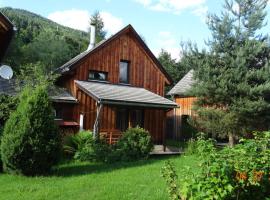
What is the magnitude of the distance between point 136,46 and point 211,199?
19796 millimetres

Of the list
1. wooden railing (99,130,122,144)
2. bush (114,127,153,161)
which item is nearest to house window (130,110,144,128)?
wooden railing (99,130,122,144)

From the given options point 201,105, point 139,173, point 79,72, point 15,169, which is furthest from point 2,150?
point 201,105

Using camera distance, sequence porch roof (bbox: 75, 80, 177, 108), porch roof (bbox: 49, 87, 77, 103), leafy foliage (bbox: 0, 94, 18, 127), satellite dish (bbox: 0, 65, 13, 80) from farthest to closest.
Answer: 1. porch roof (bbox: 49, 87, 77, 103)
2. porch roof (bbox: 75, 80, 177, 108)
3. satellite dish (bbox: 0, 65, 13, 80)
4. leafy foliage (bbox: 0, 94, 18, 127)

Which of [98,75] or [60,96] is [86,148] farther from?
[98,75]

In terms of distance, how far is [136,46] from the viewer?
24.9 metres

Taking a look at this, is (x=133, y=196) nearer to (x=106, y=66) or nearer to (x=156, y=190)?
(x=156, y=190)

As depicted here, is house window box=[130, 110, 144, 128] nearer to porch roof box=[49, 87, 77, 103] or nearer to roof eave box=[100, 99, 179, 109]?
roof eave box=[100, 99, 179, 109]

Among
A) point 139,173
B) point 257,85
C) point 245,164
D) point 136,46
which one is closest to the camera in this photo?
point 245,164

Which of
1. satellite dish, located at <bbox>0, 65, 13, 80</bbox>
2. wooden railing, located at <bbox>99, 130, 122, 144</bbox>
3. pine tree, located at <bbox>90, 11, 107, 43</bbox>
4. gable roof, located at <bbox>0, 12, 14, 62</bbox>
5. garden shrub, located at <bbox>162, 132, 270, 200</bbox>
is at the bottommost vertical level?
garden shrub, located at <bbox>162, 132, 270, 200</bbox>

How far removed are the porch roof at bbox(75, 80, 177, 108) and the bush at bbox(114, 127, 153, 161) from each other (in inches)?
98.1

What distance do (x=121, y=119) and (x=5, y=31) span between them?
10984mm

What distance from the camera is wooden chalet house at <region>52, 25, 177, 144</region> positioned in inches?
833

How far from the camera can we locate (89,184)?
1131 cm

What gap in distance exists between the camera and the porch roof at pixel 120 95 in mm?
19891
